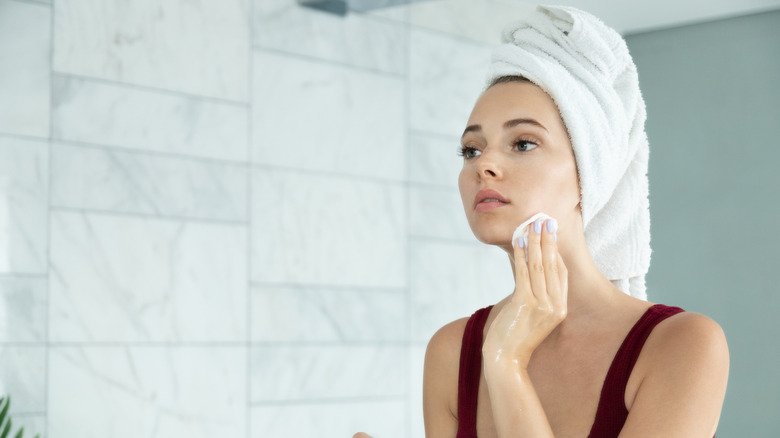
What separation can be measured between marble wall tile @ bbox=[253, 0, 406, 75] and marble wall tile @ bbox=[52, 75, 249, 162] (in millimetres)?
280

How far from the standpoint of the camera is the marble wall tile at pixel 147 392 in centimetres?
224

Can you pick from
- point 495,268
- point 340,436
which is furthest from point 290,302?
point 495,268

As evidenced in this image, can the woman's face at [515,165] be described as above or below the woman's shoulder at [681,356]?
above

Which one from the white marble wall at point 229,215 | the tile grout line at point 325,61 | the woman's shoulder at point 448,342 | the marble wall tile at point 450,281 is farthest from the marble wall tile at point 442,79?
the woman's shoulder at point 448,342

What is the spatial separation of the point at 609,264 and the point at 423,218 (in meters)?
1.98

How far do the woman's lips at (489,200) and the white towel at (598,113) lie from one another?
0.11 metres

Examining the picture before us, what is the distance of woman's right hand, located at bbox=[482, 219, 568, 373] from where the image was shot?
3.23 ft

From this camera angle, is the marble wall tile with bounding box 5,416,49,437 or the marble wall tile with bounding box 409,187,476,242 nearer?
the marble wall tile with bounding box 5,416,49,437

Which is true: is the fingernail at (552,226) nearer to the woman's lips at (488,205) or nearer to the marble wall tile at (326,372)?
the woman's lips at (488,205)

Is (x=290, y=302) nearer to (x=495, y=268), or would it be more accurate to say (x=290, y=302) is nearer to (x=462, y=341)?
(x=495, y=268)

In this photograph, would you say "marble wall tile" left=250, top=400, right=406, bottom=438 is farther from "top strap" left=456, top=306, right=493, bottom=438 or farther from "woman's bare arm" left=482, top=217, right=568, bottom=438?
"woman's bare arm" left=482, top=217, right=568, bottom=438

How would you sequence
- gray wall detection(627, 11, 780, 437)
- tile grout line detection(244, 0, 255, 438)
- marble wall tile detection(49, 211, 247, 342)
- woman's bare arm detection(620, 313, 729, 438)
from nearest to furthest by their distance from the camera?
1. woman's bare arm detection(620, 313, 729, 438)
2. marble wall tile detection(49, 211, 247, 342)
3. tile grout line detection(244, 0, 255, 438)
4. gray wall detection(627, 11, 780, 437)

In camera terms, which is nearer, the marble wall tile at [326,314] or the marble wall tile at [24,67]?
the marble wall tile at [24,67]

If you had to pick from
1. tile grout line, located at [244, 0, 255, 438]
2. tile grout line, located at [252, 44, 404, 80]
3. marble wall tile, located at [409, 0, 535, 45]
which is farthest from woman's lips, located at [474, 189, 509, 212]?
marble wall tile, located at [409, 0, 535, 45]
